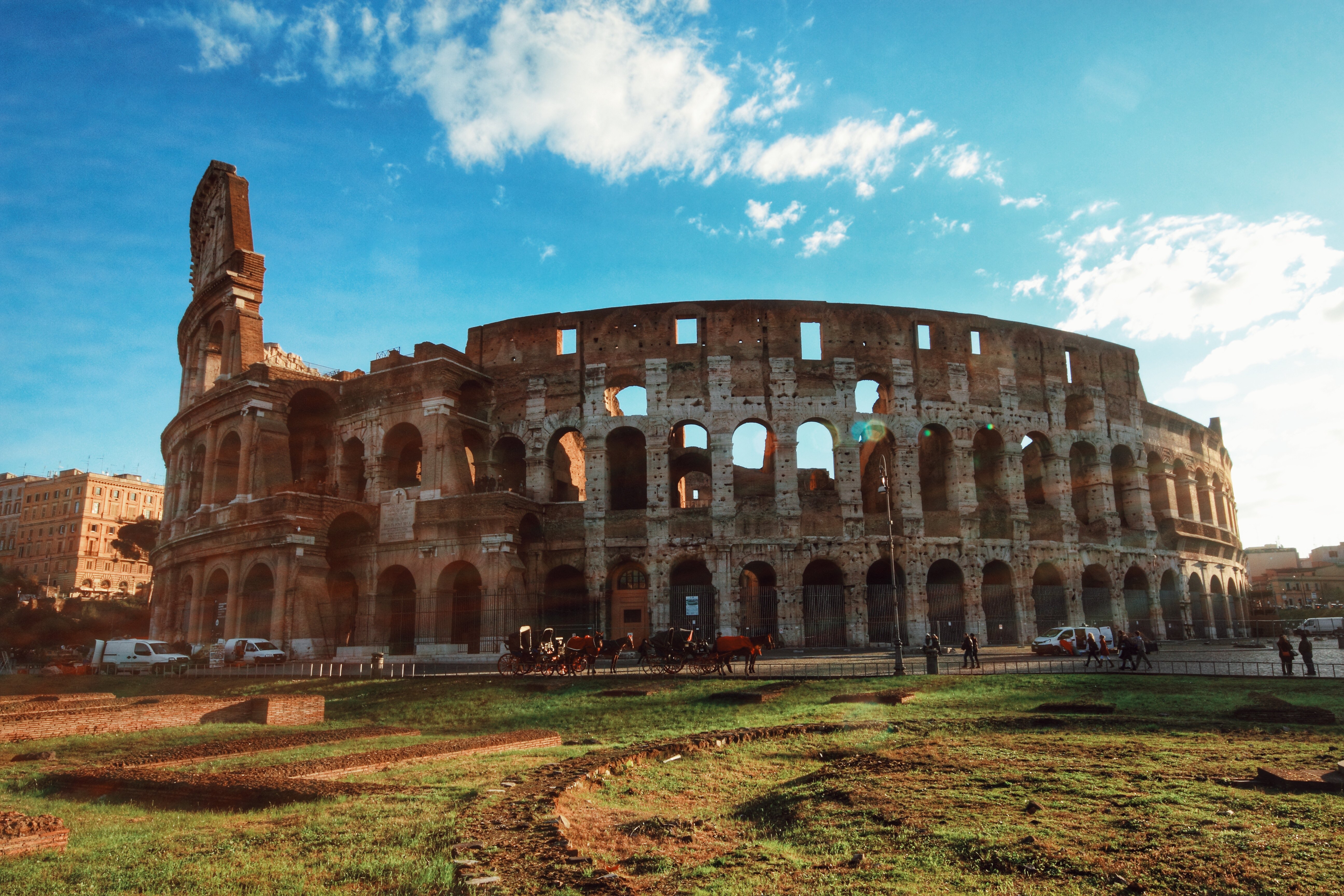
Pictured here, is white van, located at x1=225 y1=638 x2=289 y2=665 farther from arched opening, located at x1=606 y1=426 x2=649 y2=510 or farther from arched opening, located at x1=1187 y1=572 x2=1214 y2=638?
arched opening, located at x1=1187 y1=572 x2=1214 y2=638

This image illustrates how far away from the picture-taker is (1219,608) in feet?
130

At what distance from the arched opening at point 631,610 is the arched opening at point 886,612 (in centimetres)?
817

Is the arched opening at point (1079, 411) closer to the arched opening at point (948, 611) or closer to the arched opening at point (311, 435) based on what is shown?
the arched opening at point (948, 611)

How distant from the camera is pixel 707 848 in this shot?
19.5 feet

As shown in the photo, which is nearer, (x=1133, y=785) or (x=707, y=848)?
(x=707, y=848)

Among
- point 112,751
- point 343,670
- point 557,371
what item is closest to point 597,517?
point 557,371

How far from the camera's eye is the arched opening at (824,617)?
30.2 metres

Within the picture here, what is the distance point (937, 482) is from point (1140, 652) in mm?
15018

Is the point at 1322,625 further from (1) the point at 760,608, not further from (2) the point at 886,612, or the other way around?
(1) the point at 760,608

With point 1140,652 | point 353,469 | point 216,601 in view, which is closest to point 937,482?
point 1140,652

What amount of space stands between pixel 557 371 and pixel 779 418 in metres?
8.97

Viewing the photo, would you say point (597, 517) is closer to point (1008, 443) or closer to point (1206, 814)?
point (1008, 443)

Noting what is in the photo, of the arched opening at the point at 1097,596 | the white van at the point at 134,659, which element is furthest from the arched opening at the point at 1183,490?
the white van at the point at 134,659

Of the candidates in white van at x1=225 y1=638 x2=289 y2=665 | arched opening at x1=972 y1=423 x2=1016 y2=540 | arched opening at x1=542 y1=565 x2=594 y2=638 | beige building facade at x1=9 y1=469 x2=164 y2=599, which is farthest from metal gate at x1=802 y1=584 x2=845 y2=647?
beige building facade at x1=9 y1=469 x2=164 y2=599
